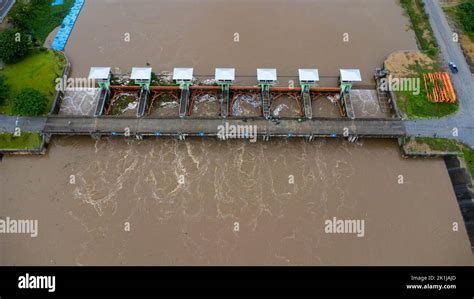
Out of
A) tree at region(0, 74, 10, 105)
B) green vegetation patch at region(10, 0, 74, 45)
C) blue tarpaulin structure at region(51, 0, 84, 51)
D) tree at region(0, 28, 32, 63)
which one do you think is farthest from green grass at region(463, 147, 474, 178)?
green vegetation patch at region(10, 0, 74, 45)

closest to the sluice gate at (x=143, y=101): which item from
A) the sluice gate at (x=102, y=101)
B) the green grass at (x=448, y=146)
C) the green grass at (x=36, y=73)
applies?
the sluice gate at (x=102, y=101)

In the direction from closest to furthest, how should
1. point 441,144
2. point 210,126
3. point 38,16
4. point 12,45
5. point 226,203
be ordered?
point 226,203, point 441,144, point 210,126, point 12,45, point 38,16

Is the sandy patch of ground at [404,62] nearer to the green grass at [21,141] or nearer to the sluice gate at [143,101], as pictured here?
the sluice gate at [143,101]

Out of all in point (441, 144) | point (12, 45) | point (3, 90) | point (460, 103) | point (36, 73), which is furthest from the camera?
point (36, 73)

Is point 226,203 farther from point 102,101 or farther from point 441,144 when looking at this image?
point 441,144

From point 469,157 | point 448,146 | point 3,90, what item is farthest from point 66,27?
point 469,157

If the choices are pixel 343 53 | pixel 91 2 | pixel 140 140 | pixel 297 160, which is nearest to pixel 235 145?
pixel 297 160

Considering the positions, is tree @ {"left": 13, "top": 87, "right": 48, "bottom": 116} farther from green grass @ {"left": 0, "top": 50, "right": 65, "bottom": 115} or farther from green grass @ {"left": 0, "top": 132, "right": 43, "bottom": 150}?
green grass @ {"left": 0, "top": 132, "right": 43, "bottom": 150}
